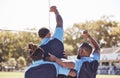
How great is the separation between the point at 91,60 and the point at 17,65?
62.6m

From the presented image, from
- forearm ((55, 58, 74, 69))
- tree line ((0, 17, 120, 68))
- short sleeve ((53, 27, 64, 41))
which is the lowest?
tree line ((0, 17, 120, 68))

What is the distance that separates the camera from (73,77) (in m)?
5.49

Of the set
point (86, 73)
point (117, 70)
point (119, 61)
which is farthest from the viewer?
point (119, 61)

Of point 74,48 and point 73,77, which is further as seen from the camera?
point 74,48

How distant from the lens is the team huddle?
5137 millimetres

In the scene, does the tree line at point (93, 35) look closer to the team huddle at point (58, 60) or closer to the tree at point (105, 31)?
the tree at point (105, 31)

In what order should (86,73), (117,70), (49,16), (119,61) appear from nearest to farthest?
(86,73) < (49,16) < (117,70) < (119,61)

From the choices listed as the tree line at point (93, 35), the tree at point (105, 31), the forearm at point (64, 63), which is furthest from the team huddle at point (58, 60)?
the tree at point (105, 31)

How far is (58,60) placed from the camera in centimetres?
519

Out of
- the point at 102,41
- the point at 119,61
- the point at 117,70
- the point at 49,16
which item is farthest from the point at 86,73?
the point at 102,41

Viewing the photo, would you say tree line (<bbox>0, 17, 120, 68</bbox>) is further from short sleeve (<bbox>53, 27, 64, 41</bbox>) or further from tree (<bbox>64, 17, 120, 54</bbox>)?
short sleeve (<bbox>53, 27, 64, 41</bbox>)

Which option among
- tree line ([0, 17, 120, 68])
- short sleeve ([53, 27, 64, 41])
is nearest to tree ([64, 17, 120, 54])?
tree line ([0, 17, 120, 68])

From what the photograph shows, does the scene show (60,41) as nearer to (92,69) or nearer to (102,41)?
(92,69)

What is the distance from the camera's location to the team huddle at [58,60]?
514 cm
